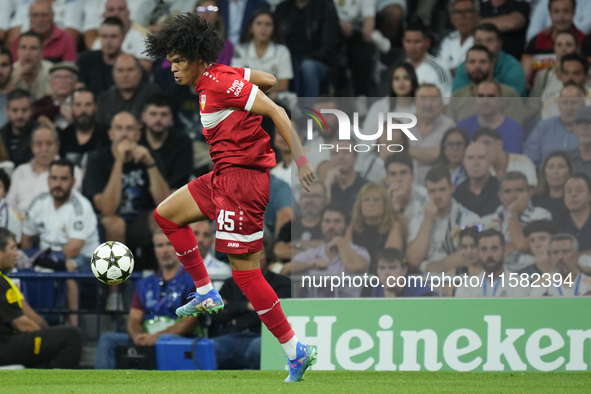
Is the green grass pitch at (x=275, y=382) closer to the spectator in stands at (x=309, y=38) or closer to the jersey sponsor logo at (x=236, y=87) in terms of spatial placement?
the jersey sponsor logo at (x=236, y=87)

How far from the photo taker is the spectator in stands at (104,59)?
8.93m

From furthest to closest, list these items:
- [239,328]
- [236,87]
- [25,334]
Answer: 1. [239,328]
2. [25,334]
3. [236,87]

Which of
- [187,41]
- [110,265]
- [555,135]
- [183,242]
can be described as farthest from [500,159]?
[110,265]

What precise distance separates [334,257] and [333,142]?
3.51 feet

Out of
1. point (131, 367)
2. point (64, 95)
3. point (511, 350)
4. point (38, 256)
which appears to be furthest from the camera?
point (64, 95)

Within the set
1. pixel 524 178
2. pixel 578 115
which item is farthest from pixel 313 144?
pixel 578 115

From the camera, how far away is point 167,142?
8.55 metres

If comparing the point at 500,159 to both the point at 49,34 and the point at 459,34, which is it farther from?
the point at 49,34

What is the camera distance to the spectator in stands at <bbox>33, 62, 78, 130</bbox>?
894 centimetres

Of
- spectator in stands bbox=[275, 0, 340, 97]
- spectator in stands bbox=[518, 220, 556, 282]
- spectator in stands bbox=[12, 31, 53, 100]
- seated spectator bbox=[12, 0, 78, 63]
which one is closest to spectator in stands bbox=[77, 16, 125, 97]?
seated spectator bbox=[12, 0, 78, 63]

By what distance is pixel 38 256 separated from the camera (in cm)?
834

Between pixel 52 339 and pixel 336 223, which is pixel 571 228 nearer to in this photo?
pixel 336 223

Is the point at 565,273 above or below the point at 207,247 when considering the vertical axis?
below

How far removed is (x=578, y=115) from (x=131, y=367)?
483 centimetres
